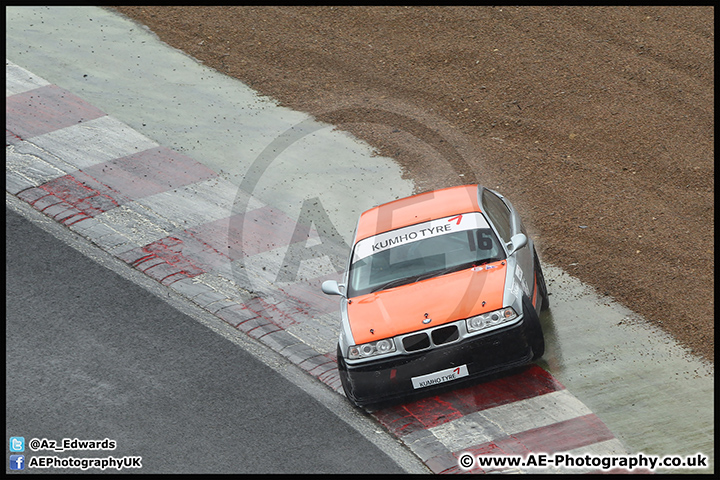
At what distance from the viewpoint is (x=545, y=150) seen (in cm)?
1207

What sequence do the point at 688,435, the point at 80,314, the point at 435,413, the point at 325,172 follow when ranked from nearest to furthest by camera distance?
the point at 688,435 < the point at 435,413 < the point at 80,314 < the point at 325,172

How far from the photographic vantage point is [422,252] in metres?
8.59

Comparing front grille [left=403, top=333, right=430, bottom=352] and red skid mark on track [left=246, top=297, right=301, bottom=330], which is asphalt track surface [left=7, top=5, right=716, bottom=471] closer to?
red skid mark on track [left=246, top=297, right=301, bottom=330]

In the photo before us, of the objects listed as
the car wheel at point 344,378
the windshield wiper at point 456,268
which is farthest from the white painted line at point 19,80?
the windshield wiper at point 456,268

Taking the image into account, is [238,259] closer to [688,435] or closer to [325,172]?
[325,172]

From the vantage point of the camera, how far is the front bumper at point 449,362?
7.72 meters

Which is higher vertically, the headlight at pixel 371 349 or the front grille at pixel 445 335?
the front grille at pixel 445 335

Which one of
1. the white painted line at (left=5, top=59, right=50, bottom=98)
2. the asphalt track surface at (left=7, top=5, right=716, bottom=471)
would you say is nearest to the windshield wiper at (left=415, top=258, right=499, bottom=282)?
the asphalt track surface at (left=7, top=5, right=716, bottom=471)

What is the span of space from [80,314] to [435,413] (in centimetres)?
439

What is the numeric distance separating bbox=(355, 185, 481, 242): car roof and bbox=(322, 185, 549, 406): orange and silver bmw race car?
0.02 metres

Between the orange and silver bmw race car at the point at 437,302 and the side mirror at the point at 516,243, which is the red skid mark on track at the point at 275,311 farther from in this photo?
the side mirror at the point at 516,243

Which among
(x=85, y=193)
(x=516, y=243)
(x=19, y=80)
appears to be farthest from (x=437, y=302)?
(x=19, y=80)

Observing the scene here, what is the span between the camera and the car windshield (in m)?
8.41

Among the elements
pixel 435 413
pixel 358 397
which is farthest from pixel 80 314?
pixel 435 413
